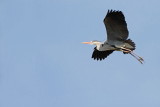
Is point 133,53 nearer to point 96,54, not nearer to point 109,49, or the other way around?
point 109,49

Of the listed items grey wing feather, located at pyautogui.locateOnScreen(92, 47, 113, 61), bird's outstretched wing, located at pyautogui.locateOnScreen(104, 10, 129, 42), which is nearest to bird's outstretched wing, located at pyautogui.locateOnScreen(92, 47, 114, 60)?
grey wing feather, located at pyautogui.locateOnScreen(92, 47, 113, 61)

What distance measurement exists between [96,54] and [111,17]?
4.22 m

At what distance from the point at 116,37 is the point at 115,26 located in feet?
3.16

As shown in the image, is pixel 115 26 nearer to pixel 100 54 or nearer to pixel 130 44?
pixel 130 44

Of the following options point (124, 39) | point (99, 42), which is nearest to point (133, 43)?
point (124, 39)

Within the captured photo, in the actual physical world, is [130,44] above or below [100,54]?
below

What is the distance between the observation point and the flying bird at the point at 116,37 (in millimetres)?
20531

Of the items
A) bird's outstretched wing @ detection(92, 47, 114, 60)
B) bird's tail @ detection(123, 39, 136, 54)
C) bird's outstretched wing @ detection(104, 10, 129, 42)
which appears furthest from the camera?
bird's outstretched wing @ detection(92, 47, 114, 60)

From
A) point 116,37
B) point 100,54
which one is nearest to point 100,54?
point 100,54

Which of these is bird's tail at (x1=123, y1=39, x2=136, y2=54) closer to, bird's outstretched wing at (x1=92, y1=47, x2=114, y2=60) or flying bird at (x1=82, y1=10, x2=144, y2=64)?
flying bird at (x1=82, y1=10, x2=144, y2=64)

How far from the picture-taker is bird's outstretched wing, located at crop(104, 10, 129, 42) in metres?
20.4

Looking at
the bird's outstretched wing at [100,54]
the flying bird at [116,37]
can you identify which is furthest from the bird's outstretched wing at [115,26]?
the bird's outstretched wing at [100,54]

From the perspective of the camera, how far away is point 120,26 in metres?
20.9

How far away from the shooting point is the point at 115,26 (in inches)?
828
